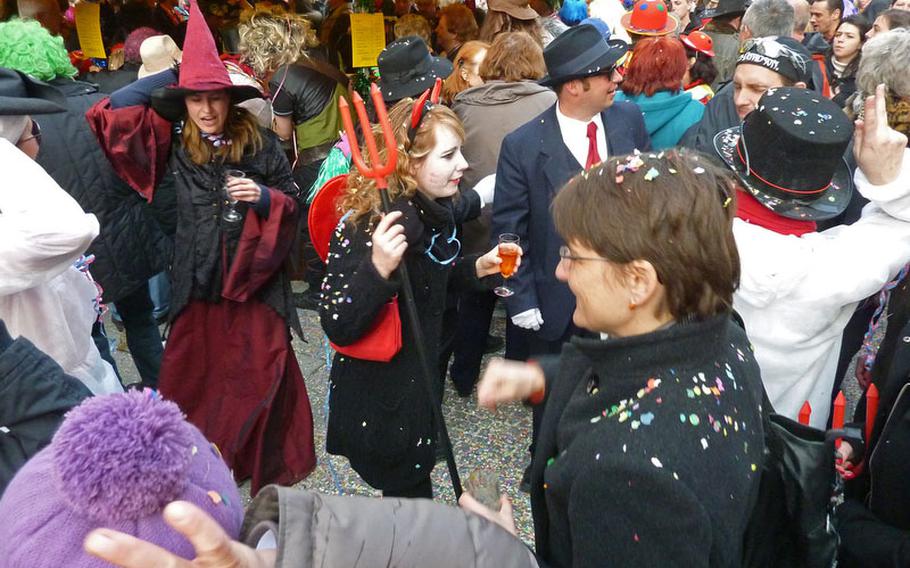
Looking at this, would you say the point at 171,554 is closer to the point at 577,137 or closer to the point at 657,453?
the point at 657,453

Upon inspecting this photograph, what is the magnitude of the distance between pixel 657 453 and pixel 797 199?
4.18 feet

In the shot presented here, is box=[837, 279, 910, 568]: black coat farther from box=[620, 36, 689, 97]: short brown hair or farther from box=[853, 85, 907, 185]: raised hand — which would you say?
box=[620, 36, 689, 97]: short brown hair

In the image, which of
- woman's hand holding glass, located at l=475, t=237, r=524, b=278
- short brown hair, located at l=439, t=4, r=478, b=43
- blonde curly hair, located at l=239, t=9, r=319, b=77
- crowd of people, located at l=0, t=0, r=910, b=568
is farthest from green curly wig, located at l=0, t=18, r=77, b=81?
short brown hair, located at l=439, t=4, r=478, b=43

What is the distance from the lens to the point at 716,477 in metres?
1.15

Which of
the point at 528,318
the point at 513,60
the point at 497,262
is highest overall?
the point at 513,60

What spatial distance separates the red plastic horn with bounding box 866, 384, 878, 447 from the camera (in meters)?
1.78

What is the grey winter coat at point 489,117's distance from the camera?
3.75 meters

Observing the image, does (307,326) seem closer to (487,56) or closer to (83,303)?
(487,56)

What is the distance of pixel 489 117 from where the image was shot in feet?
12.3

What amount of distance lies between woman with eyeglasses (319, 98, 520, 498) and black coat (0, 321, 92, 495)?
90cm

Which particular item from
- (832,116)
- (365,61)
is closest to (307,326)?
(365,61)

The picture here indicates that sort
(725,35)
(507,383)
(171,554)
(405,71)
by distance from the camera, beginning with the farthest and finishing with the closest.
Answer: (725,35) → (405,71) → (507,383) → (171,554)

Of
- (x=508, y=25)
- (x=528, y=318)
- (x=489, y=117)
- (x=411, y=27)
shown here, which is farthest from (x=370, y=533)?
(x=411, y=27)

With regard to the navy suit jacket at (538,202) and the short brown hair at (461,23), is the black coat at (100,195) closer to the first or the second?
the navy suit jacket at (538,202)
